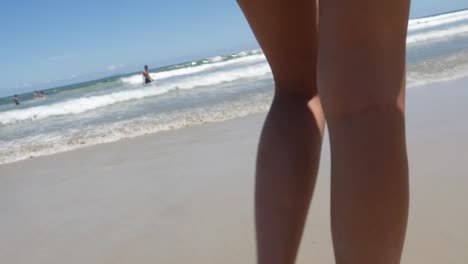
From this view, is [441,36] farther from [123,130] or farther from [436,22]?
[436,22]

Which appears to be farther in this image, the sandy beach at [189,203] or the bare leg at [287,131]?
the sandy beach at [189,203]

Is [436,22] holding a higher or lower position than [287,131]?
lower

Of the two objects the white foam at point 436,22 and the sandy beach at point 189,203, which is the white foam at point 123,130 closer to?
the sandy beach at point 189,203

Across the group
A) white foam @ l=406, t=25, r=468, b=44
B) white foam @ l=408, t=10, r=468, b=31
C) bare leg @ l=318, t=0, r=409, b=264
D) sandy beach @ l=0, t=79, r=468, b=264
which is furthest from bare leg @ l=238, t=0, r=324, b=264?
white foam @ l=408, t=10, r=468, b=31

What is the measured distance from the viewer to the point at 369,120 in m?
0.59

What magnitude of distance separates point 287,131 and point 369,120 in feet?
0.82

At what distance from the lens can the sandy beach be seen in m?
1.51

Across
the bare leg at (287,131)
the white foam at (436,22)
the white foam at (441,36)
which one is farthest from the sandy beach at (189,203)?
the white foam at (436,22)

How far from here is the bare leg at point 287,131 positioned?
0.80 m

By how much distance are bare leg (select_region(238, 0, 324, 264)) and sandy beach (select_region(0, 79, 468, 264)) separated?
62 cm

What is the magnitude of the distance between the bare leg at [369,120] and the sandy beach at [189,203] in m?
0.75

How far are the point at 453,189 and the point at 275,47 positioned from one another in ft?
3.84

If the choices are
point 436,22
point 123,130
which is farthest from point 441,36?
point 436,22

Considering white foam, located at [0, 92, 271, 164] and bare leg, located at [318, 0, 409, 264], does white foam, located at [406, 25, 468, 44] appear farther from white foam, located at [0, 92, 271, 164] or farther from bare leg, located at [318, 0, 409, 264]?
bare leg, located at [318, 0, 409, 264]
